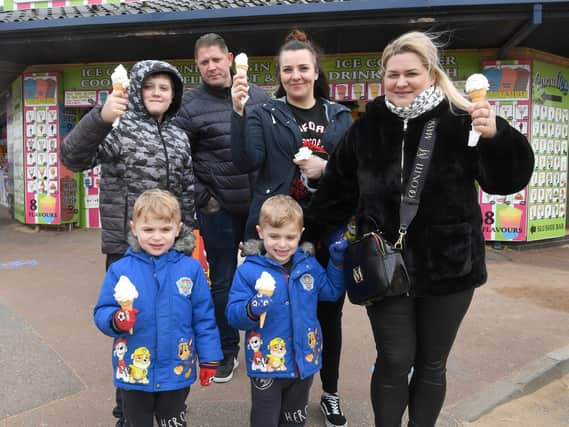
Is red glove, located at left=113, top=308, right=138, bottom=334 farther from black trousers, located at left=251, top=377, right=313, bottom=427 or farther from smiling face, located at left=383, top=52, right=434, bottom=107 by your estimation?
smiling face, located at left=383, top=52, right=434, bottom=107

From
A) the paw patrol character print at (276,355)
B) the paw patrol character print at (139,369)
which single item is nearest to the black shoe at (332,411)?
the paw patrol character print at (276,355)

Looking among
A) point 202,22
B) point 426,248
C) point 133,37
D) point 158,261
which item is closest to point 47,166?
point 133,37

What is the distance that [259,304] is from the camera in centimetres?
224

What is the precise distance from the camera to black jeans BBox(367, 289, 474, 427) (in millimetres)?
2297

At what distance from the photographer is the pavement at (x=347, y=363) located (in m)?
3.16

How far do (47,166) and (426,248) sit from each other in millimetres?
9609

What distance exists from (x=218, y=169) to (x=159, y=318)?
137cm

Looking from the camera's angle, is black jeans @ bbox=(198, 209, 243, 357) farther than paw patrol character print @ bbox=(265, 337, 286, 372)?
Yes

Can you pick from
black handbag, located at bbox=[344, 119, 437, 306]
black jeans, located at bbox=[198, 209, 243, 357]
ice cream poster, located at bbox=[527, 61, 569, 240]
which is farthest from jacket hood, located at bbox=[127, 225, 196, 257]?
ice cream poster, located at bbox=[527, 61, 569, 240]

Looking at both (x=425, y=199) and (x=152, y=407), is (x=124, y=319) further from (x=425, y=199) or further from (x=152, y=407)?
(x=425, y=199)

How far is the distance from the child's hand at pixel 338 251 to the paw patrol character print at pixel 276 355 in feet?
1.53

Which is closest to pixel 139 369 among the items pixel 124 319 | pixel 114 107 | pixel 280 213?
pixel 124 319

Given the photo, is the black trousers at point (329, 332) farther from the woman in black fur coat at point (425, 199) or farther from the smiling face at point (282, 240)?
the woman in black fur coat at point (425, 199)

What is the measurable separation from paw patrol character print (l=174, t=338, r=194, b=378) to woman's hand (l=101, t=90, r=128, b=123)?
1.06 meters
